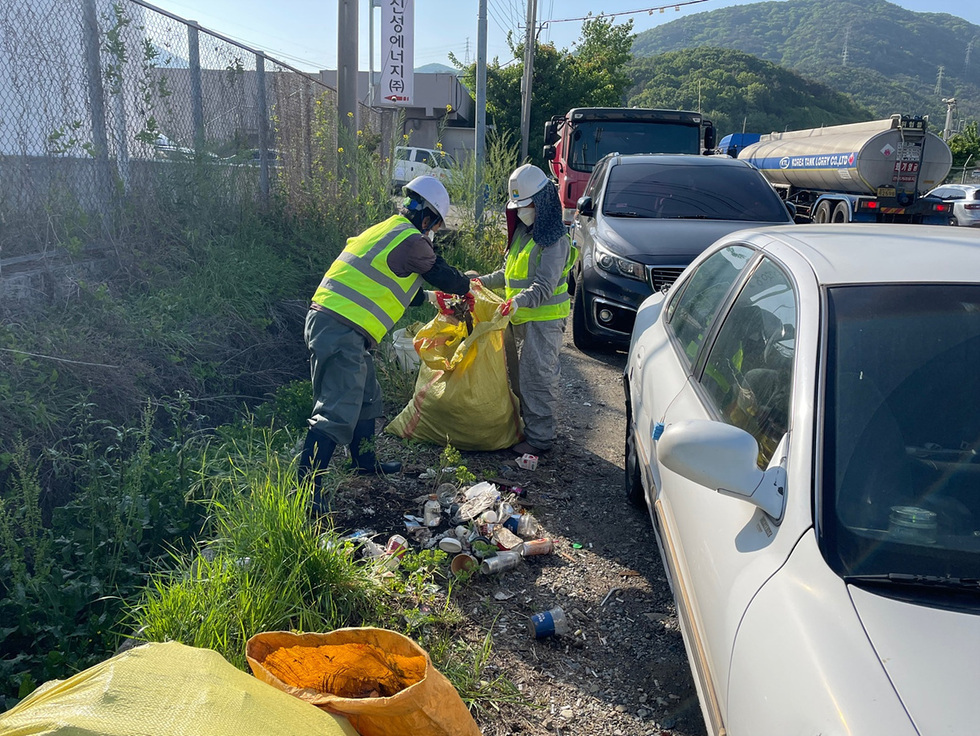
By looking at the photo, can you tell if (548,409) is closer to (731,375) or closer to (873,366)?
(731,375)

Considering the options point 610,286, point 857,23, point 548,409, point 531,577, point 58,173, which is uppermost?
point 857,23

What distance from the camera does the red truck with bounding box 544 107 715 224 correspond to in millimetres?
12219

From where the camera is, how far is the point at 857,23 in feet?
401

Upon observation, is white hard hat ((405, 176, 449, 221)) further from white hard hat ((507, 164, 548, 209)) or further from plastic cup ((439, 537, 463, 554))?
plastic cup ((439, 537, 463, 554))

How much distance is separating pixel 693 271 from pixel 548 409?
4.63 ft

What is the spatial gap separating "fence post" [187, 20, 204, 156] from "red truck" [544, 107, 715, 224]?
6.79 m

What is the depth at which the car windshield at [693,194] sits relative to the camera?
288 inches

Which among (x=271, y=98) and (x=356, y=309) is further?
(x=271, y=98)

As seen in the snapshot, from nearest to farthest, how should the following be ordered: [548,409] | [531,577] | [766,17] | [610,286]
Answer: [531,577] < [548,409] < [610,286] < [766,17]

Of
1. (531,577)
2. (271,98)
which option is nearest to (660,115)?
(271,98)

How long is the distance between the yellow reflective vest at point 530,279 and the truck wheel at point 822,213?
12.4 m

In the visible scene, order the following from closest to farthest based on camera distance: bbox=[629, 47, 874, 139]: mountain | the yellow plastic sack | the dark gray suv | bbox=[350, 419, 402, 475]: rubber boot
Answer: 1. the yellow plastic sack
2. bbox=[350, 419, 402, 475]: rubber boot
3. the dark gray suv
4. bbox=[629, 47, 874, 139]: mountain

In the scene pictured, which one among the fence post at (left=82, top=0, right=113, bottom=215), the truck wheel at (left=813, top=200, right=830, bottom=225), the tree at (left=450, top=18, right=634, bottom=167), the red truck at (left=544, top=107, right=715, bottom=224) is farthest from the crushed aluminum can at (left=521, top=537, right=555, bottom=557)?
the tree at (left=450, top=18, right=634, bottom=167)

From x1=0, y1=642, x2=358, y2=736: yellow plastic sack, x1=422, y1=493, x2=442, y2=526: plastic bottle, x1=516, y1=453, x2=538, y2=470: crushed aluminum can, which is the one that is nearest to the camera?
x1=0, y1=642, x2=358, y2=736: yellow plastic sack
